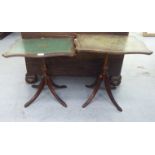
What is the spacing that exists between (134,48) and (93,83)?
0.78m

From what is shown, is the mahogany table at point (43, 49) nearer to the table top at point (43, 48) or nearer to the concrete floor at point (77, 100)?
the table top at point (43, 48)

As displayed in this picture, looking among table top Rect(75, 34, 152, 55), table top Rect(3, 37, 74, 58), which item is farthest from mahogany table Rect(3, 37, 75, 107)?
table top Rect(75, 34, 152, 55)

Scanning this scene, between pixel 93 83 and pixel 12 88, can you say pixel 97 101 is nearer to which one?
pixel 93 83

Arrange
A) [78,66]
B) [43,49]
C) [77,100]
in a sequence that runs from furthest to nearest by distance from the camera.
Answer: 1. [78,66]
2. [77,100]
3. [43,49]

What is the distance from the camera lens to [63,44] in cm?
177

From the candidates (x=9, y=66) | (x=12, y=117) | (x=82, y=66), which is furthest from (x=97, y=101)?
(x=9, y=66)

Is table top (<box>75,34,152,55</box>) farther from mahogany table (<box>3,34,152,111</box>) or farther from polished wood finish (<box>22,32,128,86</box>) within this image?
polished wood finish (<box>22,32,128,86</box>)

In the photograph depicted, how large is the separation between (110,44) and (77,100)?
720mm

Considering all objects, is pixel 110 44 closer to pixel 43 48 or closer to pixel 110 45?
pixel 110 45

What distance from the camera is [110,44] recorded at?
5.57 feet

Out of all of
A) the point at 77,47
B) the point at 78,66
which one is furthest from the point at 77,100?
the point at 77,47

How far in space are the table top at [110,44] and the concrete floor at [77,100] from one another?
0.65 meters

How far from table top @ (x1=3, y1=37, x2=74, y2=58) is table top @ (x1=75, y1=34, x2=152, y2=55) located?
0.35ft

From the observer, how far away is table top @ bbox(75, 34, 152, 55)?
62.7 inches
